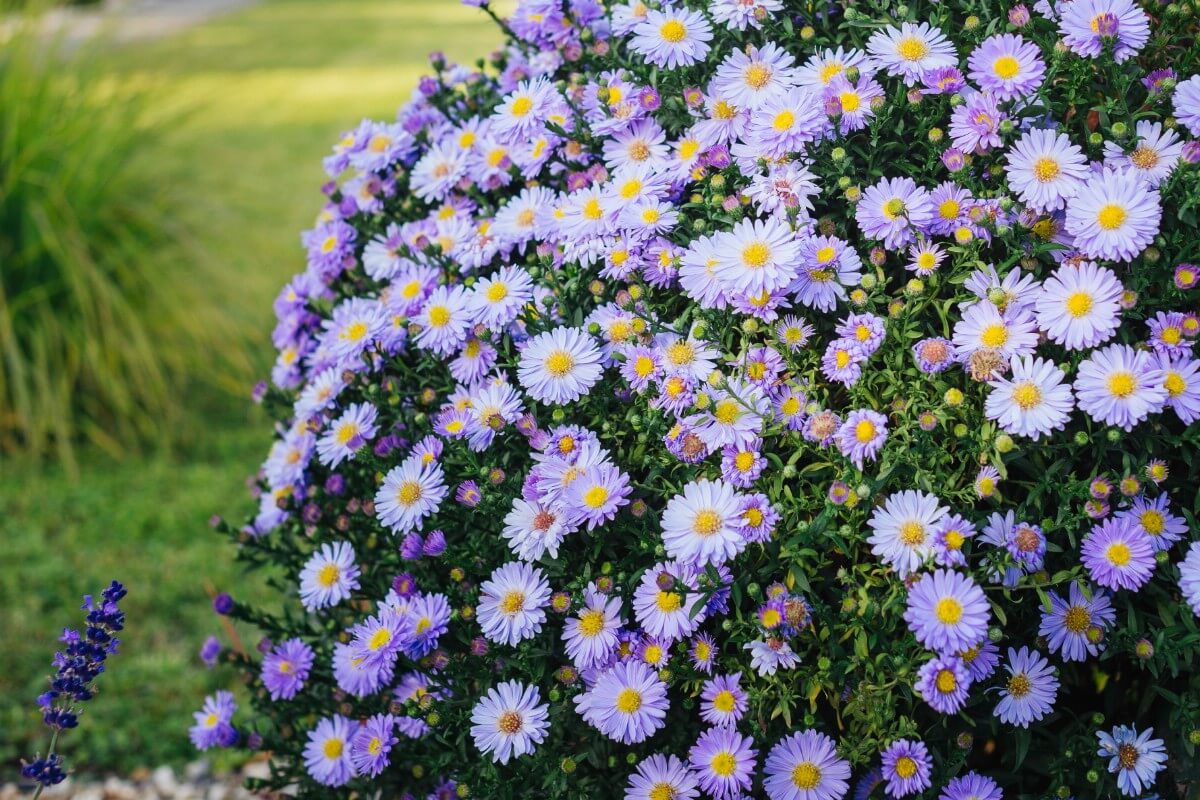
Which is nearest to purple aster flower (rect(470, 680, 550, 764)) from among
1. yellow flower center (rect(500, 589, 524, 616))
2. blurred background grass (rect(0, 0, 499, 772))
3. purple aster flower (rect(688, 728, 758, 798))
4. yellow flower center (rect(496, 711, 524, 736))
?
yellow flower center (rect(496, 711, 524, 736))

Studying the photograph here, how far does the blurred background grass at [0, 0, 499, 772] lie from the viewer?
3.22 m

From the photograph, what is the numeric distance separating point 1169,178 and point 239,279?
3.85m

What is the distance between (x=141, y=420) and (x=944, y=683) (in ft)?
12.9

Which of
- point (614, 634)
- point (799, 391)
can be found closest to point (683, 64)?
point (799, 391)

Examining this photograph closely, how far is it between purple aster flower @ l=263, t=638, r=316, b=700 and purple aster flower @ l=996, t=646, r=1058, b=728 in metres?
1.10

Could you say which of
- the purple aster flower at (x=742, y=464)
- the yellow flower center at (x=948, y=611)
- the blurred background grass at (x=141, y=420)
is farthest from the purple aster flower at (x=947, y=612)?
the blurred background grass at (x=141, y=420)

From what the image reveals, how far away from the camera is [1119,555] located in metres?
1.43

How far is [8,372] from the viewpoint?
429cm

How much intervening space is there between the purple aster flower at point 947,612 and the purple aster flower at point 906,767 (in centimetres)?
17

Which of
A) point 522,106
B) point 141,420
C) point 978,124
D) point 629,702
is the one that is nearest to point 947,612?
point 629,702

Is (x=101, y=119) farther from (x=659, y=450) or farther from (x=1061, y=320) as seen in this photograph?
(x=1061, y=320)

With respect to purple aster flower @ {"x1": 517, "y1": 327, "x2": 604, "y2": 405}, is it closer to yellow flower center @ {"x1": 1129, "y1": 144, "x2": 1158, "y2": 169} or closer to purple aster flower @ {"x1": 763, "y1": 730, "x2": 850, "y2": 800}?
purple aster flower @ {"x1": 763, "y1": 730, "x2": 850, "y2": 800}

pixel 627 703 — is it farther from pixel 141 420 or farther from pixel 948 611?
pixel 141 420

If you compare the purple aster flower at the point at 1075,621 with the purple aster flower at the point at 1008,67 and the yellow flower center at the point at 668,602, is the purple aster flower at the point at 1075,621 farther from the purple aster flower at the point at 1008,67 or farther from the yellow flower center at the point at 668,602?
the purple aster flower at the point at 1008,67
